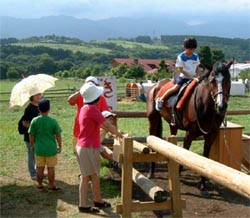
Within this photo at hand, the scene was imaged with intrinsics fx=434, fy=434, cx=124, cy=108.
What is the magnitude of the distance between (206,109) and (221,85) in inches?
25.4

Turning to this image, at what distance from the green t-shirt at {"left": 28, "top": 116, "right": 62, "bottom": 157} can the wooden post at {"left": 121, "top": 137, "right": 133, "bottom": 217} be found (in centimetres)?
173

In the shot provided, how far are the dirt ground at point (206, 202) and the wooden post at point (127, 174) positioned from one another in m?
0.55

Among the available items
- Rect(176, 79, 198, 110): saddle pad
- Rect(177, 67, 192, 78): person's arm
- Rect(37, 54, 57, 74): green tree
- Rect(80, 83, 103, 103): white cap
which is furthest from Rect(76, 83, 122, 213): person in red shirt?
Rect(37, 54, 57, 74): green tree

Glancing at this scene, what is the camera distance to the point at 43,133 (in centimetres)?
624

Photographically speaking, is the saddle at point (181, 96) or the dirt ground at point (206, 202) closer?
the dirt ground at point (206, 202)

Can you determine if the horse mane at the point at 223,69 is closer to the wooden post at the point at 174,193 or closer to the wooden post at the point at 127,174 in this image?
the wooden post at the point at 174,193

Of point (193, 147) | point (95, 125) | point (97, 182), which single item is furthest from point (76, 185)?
point (193, 147)

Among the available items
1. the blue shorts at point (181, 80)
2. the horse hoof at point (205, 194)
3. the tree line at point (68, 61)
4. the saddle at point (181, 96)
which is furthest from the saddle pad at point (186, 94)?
the tree line at point (68, 61)

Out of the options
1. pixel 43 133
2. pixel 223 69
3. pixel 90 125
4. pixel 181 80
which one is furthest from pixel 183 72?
pixel 43 133

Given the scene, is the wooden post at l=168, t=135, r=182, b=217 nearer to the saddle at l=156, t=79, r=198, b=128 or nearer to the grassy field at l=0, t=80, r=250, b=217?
the grassy field at l=0, t=80, r=250, b=217

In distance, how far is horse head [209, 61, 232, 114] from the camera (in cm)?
593

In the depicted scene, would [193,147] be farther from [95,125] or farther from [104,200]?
[95,125]

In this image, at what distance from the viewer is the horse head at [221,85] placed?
19.5ft

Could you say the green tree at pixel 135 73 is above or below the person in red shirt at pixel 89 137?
below
